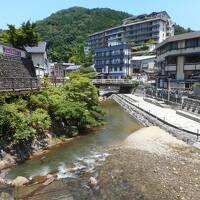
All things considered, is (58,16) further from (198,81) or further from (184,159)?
(184,159)

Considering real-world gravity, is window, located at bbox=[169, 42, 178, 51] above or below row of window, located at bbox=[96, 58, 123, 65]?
above

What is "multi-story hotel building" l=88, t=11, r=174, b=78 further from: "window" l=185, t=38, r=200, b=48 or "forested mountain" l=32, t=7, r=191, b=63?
"window" l=185, t=38, r=200, b=48

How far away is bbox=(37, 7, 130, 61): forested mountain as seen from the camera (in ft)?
438

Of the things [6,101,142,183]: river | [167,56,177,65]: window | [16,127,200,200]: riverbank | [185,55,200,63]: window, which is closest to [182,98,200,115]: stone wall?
[6,101,142,183]: river

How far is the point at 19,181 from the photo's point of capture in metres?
16.0

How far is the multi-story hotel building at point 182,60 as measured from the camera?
5147 centimetres

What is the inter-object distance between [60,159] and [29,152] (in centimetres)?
249

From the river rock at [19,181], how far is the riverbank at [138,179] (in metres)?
0.51

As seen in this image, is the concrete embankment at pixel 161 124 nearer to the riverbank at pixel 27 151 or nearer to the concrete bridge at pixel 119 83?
the riverbank at pixel 27 151

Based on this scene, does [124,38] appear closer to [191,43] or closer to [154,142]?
[191,43]

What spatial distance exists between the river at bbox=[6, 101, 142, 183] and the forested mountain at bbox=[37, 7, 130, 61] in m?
101

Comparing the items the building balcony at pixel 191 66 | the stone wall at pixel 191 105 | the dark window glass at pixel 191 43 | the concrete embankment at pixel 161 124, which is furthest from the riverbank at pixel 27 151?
the dark window glass at pixel 191 43

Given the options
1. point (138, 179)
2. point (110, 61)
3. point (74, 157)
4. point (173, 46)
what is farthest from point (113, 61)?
point (138, 179)

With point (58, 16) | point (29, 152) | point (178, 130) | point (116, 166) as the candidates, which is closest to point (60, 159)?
point (29, 152)
